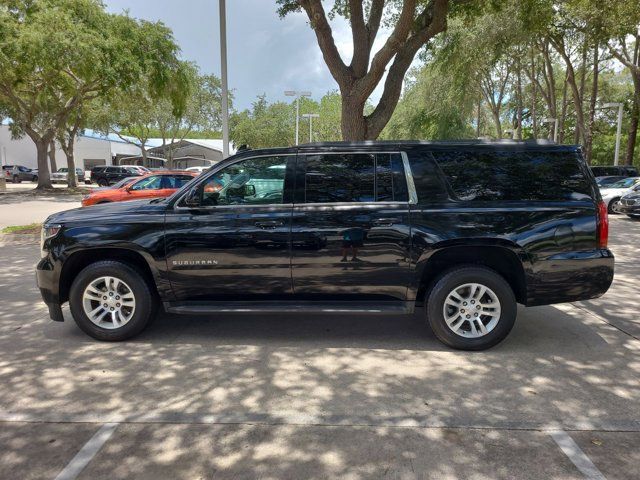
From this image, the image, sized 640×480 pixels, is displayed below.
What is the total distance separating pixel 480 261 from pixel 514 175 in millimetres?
859

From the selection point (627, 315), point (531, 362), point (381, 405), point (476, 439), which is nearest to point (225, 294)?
point (381, 405)

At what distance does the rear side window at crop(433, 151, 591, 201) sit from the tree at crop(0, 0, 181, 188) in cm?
1901

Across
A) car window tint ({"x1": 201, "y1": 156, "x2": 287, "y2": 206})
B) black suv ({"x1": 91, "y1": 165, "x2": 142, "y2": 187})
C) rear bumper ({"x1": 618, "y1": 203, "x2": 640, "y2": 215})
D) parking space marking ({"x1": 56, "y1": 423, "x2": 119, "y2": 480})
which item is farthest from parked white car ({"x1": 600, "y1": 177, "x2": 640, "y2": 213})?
black suv ({"x1": 91, "y1": 165, "x2": 142, "y2": 187})

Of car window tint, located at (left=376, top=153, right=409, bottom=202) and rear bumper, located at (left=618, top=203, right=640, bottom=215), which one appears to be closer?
car window tint, located at (left=376, top=153, right=409, bottom=202)

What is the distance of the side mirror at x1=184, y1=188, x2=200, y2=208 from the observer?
15.0ft

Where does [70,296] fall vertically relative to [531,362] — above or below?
above

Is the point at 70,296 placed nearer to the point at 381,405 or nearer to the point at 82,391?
the point at 82,391

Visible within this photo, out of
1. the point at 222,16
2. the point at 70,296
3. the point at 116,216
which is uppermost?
the point at 222,16

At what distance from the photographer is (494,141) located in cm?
454

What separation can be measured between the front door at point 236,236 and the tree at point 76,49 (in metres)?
17.8

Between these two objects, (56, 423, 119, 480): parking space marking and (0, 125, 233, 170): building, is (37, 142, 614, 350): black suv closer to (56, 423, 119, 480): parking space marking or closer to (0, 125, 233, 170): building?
(56, 423, 119, 480): parking space marking

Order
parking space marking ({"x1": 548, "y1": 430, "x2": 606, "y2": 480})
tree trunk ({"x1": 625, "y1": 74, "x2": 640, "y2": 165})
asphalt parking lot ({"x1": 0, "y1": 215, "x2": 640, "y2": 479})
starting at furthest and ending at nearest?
tree trunk ({"x1": 625, "y1": 74, "x2": 640, "y2": 165}), asphalt parking lot ({"x1": 0, "y1": 215, "x2": 640, "y2": 479}), parking space marking ({"x1": 548, "y1": 430, "x2": 606, "y2": 480})

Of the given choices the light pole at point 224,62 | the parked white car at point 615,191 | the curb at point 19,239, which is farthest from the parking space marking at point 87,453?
the parked white car at point 615,191

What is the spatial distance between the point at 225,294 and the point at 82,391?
1446mm
